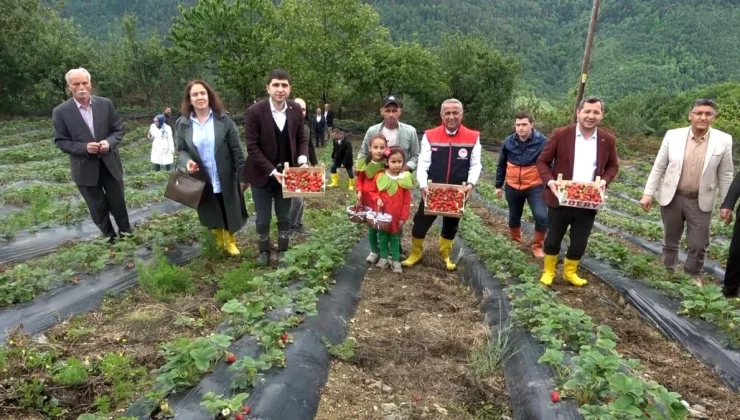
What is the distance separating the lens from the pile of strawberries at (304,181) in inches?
195

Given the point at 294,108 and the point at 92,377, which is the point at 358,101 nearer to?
the point at 294,108

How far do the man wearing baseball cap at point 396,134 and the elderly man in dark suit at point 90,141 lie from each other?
276cm

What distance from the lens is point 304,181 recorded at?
16.3 feet

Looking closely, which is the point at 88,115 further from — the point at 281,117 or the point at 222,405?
the point at 222,405

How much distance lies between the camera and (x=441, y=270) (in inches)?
227

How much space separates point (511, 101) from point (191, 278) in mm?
26619

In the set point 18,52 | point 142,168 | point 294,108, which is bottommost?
point 142,168

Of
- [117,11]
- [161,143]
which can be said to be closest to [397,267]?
[161,143]

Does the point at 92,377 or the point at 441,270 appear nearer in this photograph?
the point at 92,377

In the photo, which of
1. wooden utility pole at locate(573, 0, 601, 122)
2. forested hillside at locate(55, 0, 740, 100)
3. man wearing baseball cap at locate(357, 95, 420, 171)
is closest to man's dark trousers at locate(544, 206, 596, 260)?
man wearing baseball cap at locate(357, 95, 420, 171)

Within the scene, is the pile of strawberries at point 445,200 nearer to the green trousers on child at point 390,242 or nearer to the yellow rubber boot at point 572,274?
the green trousers on child at point 390,242

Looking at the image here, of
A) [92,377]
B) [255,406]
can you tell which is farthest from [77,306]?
[255,406]

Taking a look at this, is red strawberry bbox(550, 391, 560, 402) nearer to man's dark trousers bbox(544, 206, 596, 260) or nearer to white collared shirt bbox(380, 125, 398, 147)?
man's dark trousers bbox(544, 206, 596, 260)

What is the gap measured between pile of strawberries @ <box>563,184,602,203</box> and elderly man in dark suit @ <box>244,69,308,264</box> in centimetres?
262
